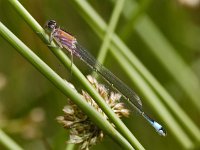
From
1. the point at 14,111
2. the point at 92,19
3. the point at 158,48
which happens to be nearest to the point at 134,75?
the point at 92,19

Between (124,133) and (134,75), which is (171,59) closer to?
(134,75)

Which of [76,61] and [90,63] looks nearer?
[90,63]

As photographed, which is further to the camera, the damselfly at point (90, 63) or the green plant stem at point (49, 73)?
the damselfly at point (90, 63)

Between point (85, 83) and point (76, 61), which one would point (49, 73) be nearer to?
point (85, 83)

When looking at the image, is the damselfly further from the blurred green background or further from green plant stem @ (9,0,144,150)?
the blurred green background

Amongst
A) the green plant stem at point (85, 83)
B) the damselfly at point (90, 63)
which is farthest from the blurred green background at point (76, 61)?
the green plant stem at point (85, 83)

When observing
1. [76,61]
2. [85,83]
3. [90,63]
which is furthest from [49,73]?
[76,61]

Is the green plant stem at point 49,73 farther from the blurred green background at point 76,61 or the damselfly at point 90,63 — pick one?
the blurred green background at point 76,61

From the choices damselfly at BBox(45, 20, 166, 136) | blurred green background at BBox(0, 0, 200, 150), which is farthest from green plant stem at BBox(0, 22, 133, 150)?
blurred green background at BBox(0, 0, 200, 150)
